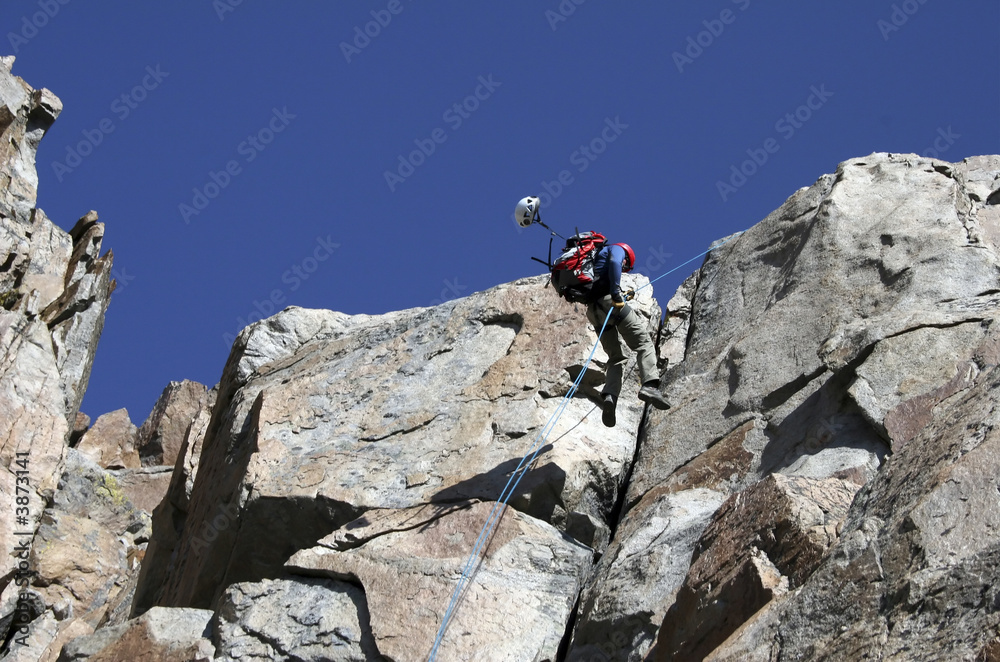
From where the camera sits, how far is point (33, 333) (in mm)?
18672

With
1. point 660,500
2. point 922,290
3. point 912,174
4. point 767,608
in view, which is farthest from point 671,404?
point 767,608

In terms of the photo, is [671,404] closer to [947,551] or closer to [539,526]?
[539,526]

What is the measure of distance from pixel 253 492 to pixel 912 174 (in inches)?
361

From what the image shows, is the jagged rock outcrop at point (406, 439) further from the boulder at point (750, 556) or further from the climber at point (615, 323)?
the boulder at point (750, 556)

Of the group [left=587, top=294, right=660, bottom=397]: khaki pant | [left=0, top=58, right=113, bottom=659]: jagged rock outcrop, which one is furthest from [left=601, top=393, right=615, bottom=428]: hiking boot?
[left=0, top=58, right=113, bottom=659]: jagged rock outcrop

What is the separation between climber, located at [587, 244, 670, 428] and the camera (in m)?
12.1

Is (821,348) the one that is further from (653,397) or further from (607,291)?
(607,291)

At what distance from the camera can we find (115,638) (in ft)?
38.7

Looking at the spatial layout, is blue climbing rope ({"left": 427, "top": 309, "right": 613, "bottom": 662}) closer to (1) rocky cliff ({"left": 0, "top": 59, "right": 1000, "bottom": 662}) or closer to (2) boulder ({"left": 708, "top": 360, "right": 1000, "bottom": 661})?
(1) rocky cliff ({"left": 0, "top": 59, "right": 1000, "bottom": 662})

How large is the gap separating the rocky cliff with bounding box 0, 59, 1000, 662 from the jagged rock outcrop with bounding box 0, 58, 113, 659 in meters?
0.15

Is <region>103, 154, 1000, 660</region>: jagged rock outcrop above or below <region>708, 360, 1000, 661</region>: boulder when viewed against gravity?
above

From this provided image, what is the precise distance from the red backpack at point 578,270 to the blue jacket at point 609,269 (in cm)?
7

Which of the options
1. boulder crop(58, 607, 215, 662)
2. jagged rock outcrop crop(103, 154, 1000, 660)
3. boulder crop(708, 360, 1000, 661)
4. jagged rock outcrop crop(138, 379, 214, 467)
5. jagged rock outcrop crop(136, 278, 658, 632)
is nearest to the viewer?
boulder crop(708, 360, 1000, 661)

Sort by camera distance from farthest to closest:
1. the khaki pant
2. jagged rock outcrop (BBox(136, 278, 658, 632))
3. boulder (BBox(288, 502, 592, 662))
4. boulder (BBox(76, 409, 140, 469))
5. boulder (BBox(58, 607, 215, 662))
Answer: boulder (BBox(76, 409, 140, 469)) → jagged rock outcrop (BBox(136, 278, 658, 632)) → the khaki pant → boulder (BBox(58, 607, 215, 662)) → boulder (BBox(288, 502, 592, 662))
